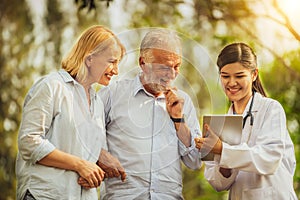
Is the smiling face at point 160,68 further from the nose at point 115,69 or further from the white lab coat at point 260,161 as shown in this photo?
the white lab coat at point 260,161

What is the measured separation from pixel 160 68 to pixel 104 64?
17 centimetres

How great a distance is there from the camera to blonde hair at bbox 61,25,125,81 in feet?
6.23

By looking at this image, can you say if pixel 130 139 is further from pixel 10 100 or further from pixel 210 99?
pixel 10 100

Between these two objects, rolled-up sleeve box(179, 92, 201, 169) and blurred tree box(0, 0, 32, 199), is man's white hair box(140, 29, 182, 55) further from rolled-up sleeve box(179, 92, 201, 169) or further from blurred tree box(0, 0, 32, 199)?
blurred tree box(0, 0, 32, 199)

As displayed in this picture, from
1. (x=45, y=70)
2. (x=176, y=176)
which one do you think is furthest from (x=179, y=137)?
(x=45, y=70)

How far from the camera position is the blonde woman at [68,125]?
5.86ft

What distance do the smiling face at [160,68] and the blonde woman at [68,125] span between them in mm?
101

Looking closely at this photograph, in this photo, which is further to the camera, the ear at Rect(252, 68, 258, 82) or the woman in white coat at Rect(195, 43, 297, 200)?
the ear at Rect(252, 68, 258, 82)

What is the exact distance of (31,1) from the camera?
15.5 feet

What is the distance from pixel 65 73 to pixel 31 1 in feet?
9.74

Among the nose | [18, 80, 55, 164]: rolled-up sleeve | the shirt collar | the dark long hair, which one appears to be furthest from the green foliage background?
[18, 80, 55, 164]: rolled-up sleeve

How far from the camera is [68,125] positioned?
183 centimetres

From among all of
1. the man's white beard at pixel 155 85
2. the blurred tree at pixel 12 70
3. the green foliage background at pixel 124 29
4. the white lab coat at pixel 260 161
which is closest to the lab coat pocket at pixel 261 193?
the white lab coat at pixel 260 161

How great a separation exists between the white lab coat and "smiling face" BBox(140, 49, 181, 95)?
292mm
